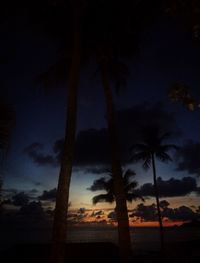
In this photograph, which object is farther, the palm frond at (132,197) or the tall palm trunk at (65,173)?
the palm frond at (132,197)

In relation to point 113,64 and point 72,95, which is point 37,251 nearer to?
point 72,95

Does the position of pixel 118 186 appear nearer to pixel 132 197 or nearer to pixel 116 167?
pixel 116 167

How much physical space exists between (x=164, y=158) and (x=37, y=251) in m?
16.1

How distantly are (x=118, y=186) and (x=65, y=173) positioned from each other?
3.57 m

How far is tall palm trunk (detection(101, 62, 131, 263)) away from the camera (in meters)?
13.7

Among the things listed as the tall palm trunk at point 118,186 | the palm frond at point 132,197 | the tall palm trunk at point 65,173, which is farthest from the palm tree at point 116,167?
the palm frond at point 132,197

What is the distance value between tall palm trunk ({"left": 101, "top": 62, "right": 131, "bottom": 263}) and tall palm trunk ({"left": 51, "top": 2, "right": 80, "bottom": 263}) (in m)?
2.82

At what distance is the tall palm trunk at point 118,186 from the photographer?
44.8 ft

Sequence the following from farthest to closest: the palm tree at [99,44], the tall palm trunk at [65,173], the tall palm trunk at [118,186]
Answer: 1. the tall palm trunk at [118,186]
2. the palm tree at [99,44]
3. the tall palm trunk at [65,173]

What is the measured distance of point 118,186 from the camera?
14484mm

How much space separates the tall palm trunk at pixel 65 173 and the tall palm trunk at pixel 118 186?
2.82 meters

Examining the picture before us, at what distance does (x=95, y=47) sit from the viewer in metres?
16.4

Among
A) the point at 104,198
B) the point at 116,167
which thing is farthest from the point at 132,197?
the point at 116,167

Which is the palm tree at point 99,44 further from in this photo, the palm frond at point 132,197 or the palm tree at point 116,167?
the palm frond at point 132,197
